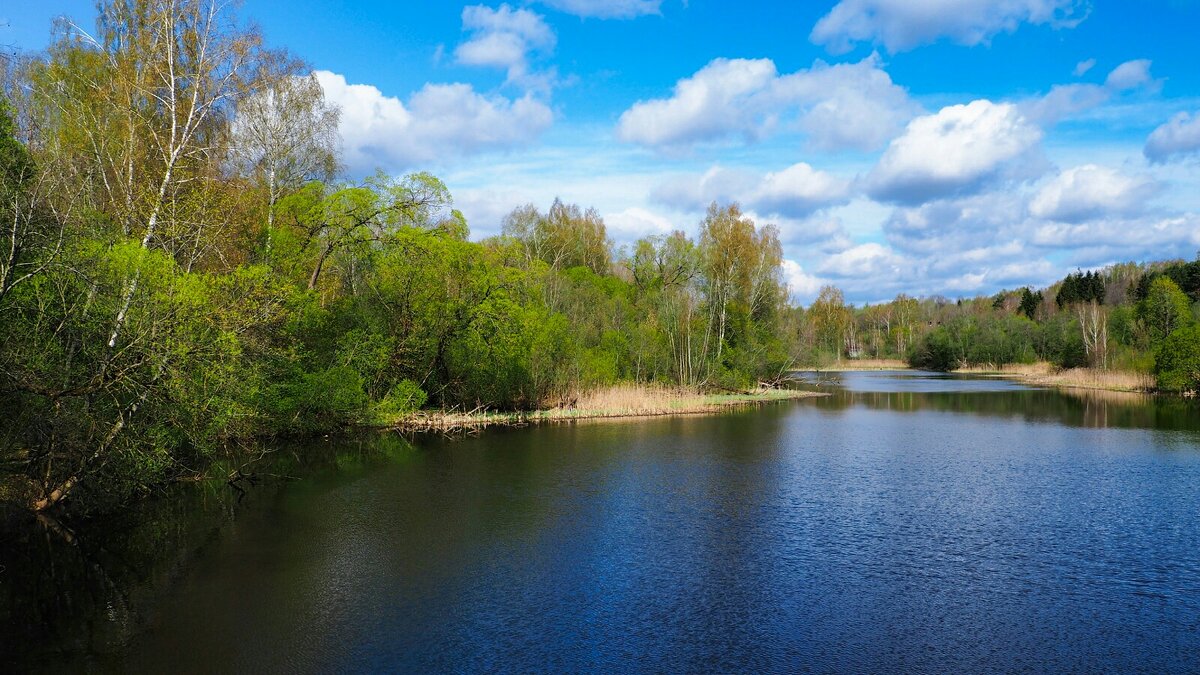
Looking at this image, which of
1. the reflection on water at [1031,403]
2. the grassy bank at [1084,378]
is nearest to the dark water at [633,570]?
the reflection on water at [1031,403]

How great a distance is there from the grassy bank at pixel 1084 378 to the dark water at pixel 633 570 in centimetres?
3646

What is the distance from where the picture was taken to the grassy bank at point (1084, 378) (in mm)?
53062

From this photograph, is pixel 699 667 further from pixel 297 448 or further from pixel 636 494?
pixel 297 448

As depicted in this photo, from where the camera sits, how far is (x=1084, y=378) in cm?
→ 6100

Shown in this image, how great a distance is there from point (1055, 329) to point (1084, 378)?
68.5ft

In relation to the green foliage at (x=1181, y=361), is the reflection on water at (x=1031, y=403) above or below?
below

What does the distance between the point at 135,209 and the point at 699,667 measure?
15.0 metres

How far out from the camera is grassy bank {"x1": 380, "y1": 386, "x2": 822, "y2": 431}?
31188 millimetres

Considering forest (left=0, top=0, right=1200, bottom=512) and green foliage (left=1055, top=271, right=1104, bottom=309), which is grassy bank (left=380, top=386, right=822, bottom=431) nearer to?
forest (left=0, top=0, right=1200, bottom=512)

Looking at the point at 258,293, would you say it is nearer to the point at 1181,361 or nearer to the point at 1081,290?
the point at 1181,361

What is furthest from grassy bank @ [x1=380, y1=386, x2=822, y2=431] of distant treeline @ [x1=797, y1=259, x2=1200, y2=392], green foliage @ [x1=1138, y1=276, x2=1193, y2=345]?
green foliage @ [x1=1138, y1=276, x2=1193, y2=345]

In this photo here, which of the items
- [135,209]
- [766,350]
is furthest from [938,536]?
[766,350]

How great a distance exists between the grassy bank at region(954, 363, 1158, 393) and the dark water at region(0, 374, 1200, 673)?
120ft

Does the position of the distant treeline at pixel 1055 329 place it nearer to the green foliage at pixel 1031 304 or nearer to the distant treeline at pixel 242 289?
the green foliage at pixel 1031 304
